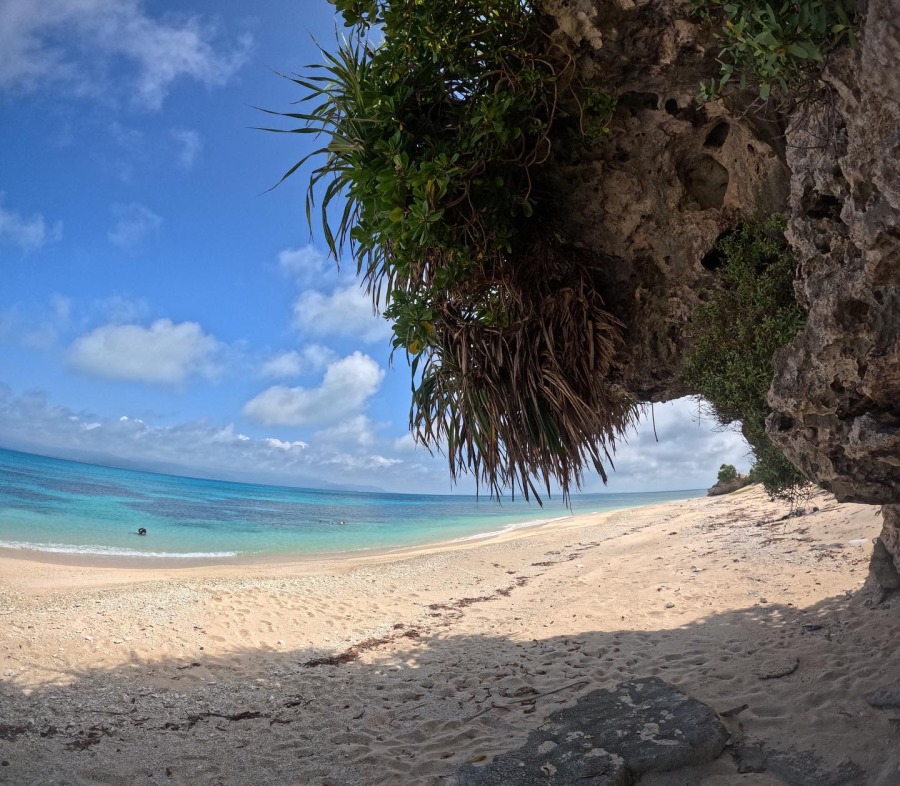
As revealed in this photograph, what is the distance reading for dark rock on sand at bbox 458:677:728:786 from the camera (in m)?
3.53

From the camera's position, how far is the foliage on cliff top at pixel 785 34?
7.79 ft

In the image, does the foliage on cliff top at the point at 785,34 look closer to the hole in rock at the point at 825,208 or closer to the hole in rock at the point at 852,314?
the hole in rock at the point at 825,208

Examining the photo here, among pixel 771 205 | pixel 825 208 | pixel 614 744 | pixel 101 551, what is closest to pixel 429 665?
pixel 614 744

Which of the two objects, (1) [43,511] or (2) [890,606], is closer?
(2) [890,606]

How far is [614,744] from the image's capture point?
3783mm

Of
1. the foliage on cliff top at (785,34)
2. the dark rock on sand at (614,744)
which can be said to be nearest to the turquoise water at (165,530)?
the dark rock on sand at (614,744)

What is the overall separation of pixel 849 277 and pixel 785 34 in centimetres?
115

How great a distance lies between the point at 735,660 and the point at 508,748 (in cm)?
235

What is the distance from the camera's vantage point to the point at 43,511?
24531mm

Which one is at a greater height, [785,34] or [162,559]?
[785,34]

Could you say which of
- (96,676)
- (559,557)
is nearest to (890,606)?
(96,676)

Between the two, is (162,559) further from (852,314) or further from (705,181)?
(852,314)

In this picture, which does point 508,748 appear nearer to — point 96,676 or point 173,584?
point 96,676

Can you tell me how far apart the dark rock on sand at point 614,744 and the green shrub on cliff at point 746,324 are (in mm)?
2001
